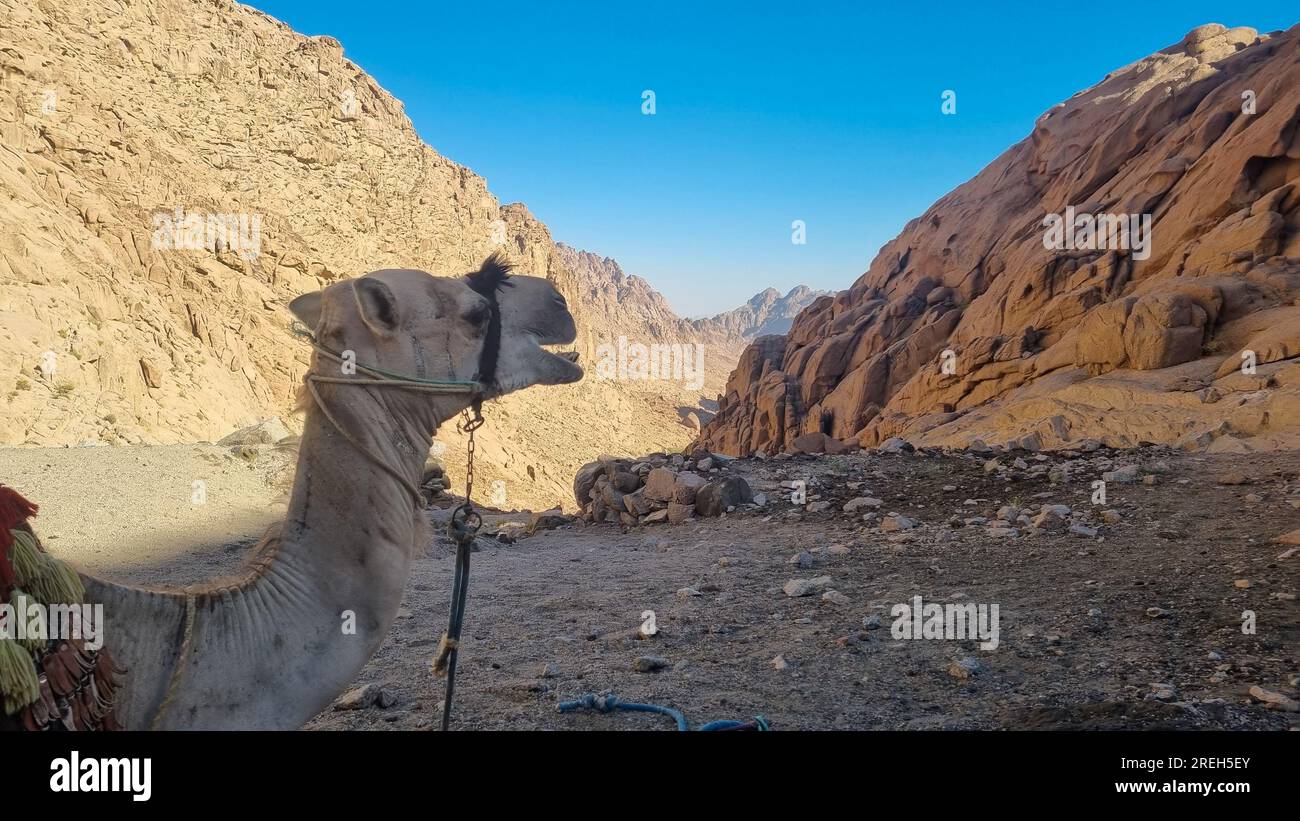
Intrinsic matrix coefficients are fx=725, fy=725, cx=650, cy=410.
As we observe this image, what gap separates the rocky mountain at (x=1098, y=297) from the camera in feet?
52.2

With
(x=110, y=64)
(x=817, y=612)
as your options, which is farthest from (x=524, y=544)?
(x=110, y=64)

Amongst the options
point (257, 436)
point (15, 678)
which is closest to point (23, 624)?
point (15, 678)

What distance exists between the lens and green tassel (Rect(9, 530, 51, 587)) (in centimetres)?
184

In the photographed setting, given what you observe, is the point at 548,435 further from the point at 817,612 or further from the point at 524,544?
the point at 817,612

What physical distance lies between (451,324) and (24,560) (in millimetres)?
1281

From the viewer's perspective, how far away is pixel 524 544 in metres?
11.3

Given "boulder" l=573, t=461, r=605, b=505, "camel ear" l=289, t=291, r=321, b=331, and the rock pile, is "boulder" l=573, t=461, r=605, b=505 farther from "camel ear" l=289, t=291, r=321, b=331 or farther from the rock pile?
"camel ear" l=289, t=291, r=321, b=331

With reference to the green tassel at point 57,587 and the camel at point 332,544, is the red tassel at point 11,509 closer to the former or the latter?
the green tassel at point 57,587

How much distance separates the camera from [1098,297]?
2302 cm

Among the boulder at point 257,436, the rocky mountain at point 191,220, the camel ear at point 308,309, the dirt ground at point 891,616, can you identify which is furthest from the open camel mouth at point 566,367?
the boulder at point 257,436

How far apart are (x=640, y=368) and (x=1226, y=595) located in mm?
103317

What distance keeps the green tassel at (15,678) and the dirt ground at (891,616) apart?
3.82 feet
